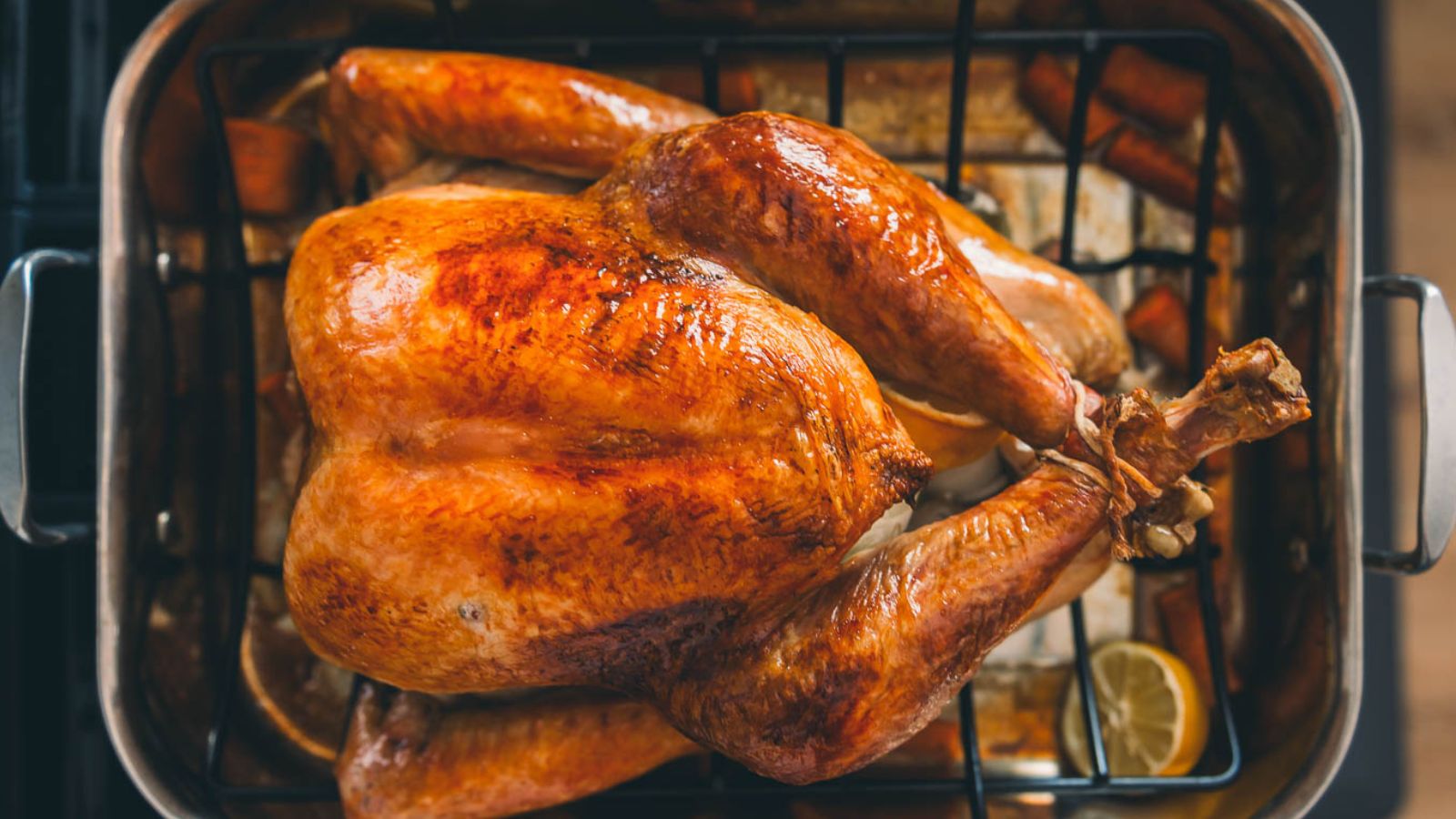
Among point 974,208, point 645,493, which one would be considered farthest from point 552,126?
point 974,208

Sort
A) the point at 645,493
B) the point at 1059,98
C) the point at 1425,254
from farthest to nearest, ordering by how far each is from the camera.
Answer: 1. the point at 1425,254
2. the point at 1059,98
3. the point at 645,493

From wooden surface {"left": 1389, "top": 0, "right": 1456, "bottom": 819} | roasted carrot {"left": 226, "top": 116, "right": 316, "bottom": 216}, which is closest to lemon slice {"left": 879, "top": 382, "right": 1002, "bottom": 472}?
roasted carrot {"left": 226, "top": 116, "right": 316, "bottom": 216}

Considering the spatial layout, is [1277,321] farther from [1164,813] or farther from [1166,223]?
[1164,813]

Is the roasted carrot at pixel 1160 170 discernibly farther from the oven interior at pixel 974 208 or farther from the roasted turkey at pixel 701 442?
the roasted turkey at pixel 701 442

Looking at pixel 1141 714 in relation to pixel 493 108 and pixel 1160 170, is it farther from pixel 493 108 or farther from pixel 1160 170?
pixel 493 108

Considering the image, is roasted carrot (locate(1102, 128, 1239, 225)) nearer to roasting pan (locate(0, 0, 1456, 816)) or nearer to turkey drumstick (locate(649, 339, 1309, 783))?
roasting pan (locate(0, 0, 1456, 816))

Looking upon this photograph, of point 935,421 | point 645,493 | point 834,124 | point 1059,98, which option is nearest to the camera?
point 645,493

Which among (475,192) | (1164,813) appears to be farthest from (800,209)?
(1164,813)

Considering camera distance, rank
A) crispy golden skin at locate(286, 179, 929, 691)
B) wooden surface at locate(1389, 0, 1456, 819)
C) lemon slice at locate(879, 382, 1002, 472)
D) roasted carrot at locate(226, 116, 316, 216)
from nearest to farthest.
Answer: crispy golden skin at locate(286, 179, 929, 691) → lemon slice at locate(879, 382, 1002, 472) → roasted carrot at locate(226, 116, 316, 216) → wooden surface at locate(1389, 0, 1456, 819)
